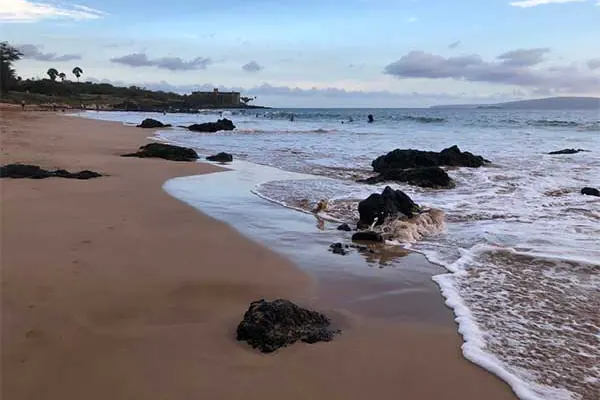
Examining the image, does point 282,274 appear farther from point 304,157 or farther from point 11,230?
point 304,157

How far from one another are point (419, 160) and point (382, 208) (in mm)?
7953

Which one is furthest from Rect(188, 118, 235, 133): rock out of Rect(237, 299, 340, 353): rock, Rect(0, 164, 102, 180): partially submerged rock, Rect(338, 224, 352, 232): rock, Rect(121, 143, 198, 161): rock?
Rect(237, 299, 340, 353): rock

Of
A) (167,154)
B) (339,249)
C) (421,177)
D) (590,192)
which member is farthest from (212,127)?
(339,249)

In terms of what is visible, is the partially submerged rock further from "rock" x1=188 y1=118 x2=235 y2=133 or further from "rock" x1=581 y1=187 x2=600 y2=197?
"rock" x1=188 y1=118 x2=235 y2=133

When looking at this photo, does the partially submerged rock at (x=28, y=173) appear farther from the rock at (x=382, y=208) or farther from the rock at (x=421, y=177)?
the rock at (x=421, y=177)

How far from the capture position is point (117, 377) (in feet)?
11.0

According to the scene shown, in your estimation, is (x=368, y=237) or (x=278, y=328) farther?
(x=368, y=237)

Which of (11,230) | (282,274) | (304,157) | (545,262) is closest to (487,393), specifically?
(282,274)

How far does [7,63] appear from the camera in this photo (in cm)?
7738

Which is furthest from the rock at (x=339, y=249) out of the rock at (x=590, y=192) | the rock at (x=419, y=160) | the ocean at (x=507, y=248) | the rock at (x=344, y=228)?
the rock at (x=419, y=160)

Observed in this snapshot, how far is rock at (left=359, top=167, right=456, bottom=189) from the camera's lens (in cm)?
1295

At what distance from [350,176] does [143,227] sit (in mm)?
8337

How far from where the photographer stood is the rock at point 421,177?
13.0m

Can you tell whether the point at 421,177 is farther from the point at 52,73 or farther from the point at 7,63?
the point at 52,73
